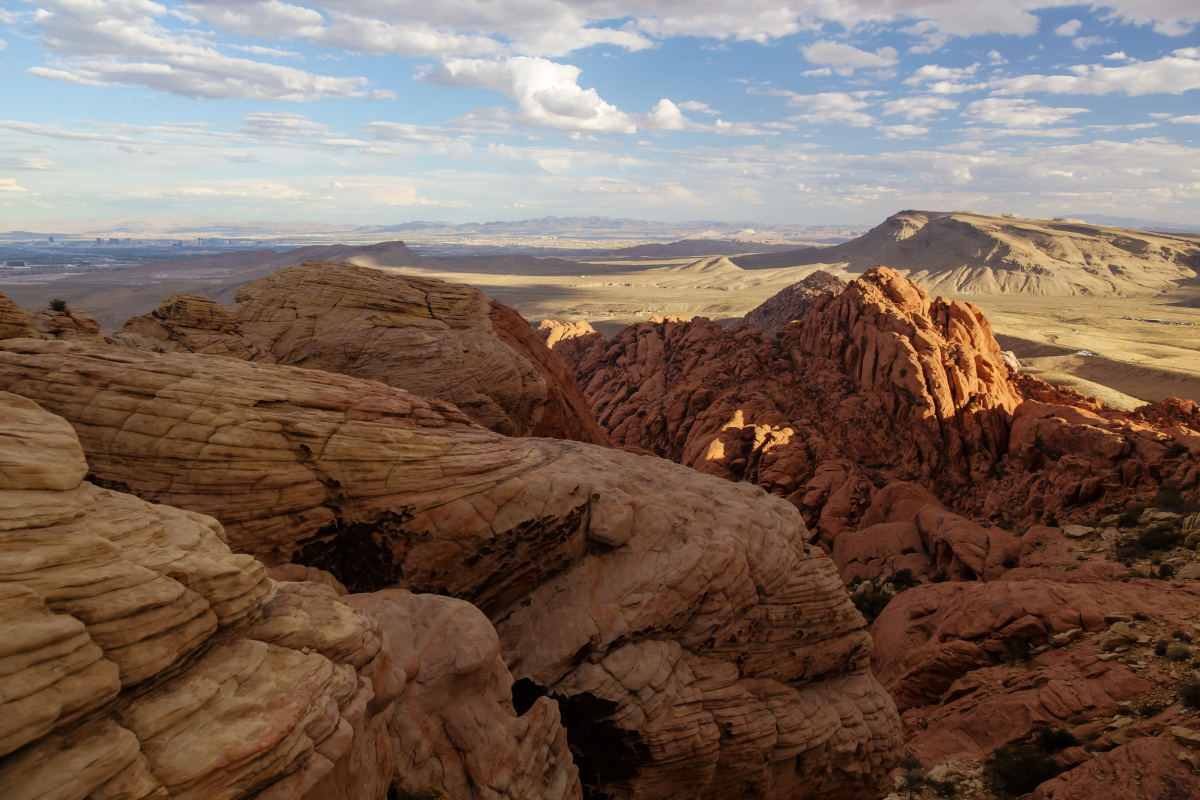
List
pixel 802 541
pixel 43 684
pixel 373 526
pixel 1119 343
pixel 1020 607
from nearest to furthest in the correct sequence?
pixel 43 684, pixel 373 526, pixel 802 541, pixel 1020 607, pixel 1119 343

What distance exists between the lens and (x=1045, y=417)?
143 feet

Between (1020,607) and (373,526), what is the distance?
2328cm

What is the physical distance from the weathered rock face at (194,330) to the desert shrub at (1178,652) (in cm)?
2806

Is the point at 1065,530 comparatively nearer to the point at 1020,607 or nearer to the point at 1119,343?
the point at 1020,607

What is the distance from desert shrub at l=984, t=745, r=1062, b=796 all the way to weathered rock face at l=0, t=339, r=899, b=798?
3751 millimetres

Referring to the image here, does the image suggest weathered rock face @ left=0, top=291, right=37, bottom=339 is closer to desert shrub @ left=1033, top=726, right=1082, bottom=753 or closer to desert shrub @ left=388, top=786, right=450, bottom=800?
desert shrub @ left=388, top=786, right=450, bottom=800

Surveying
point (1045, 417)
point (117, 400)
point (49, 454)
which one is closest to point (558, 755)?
point (49, 454)

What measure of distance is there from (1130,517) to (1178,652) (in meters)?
13.6

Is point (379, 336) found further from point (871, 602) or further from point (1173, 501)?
point (1173, 501)

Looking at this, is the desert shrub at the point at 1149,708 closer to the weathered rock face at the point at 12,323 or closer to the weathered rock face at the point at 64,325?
the weathered rock face at the point at 64,325

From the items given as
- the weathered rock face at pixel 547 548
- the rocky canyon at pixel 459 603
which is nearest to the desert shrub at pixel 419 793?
the rocky canyon at pixel 459 603

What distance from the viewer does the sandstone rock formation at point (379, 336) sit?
1933 cm

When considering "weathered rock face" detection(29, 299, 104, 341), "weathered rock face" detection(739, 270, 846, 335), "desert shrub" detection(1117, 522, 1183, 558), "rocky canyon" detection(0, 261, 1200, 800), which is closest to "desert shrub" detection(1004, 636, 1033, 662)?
"rocky canyon" detection(0, 261, 1200, 800)

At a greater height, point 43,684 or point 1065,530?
point 43,684
